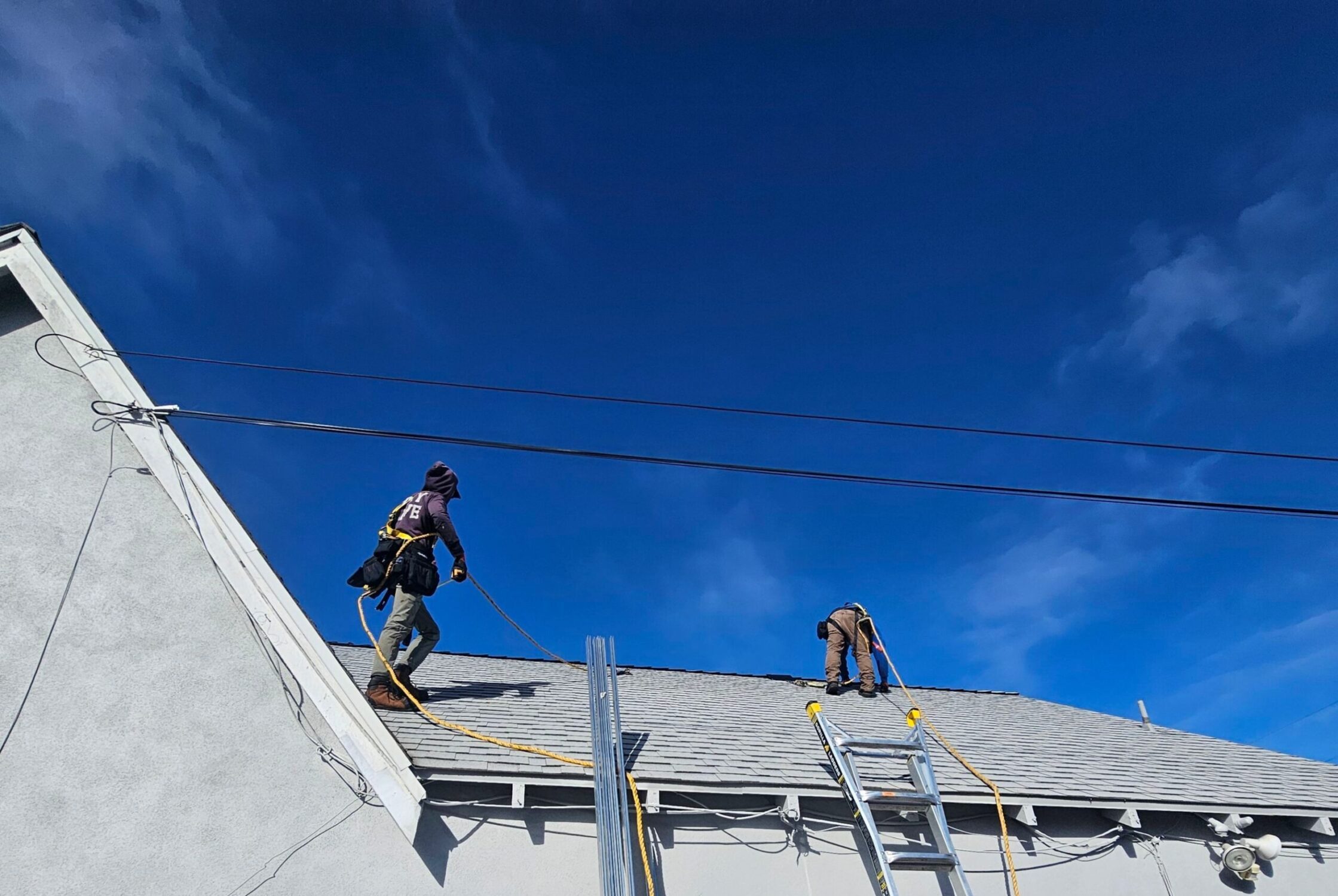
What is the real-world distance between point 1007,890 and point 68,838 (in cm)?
667

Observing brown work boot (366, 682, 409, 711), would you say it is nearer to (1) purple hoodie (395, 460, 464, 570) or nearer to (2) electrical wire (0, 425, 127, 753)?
(1) purple hoodie (395, 460, 464, 570)

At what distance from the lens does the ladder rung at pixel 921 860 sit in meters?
5.67

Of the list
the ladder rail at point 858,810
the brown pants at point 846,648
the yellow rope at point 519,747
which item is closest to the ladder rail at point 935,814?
the ladder rail at point 858,810

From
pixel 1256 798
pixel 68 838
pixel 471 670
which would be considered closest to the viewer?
pixel 68 838

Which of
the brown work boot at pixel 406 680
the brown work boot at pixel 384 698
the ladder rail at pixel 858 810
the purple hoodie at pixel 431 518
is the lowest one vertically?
the ladder rail at pixel 858 810

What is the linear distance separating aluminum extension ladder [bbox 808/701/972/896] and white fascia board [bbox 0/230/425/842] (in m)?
3.22

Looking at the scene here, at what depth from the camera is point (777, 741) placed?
24.8ft

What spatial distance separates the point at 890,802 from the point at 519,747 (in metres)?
2.93

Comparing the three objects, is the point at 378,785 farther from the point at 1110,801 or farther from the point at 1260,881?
the point at 1260,881

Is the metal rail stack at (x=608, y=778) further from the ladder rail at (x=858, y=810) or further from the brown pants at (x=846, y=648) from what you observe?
the brown pants at (x=846, y=648)

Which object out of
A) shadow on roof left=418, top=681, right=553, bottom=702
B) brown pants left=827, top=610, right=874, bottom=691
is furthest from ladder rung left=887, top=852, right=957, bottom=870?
brown pants left=827, top=610, right=874, bottom=691

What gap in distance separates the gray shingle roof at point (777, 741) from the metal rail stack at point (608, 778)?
23 cm

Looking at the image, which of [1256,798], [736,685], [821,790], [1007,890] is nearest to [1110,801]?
[1007,890]

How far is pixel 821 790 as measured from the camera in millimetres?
6098
